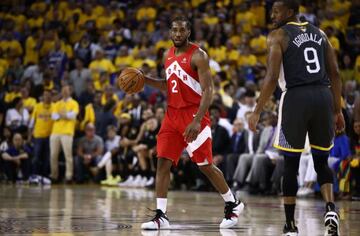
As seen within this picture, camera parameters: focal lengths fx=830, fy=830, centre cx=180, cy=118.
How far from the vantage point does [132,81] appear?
352 inches

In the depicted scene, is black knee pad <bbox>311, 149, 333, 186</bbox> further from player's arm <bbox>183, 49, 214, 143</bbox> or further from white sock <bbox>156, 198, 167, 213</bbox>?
white sock <bbox>156, 198, 167, 213</bbox>

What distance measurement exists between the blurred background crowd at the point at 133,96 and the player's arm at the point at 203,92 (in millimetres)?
6222

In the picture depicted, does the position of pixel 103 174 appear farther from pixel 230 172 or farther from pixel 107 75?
pixel 230 172

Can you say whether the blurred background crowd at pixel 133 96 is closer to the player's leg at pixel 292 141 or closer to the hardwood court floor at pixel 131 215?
the hardwood court floor at pixel 131 215

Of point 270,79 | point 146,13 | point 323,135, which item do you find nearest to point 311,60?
point 270,79

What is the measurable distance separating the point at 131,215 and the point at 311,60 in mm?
3475

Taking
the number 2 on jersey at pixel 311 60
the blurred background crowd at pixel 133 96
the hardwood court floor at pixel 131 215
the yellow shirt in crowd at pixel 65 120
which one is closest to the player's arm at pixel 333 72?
the number 2 on jersey at pixel 311 60

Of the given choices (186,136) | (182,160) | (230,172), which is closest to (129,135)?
(182,160)

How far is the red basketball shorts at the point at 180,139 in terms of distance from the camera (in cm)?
866

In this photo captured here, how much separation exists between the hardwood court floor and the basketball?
4.72ft

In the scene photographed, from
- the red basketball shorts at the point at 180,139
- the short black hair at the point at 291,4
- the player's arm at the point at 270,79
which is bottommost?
the red basketball shorts at the point at 180,139

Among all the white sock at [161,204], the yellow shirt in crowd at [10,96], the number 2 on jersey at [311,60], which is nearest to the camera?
the number 2 on jersey at [311,60]

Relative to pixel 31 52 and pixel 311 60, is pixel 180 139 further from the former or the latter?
pixel 31 52

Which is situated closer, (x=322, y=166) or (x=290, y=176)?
(x=290, y=176)
